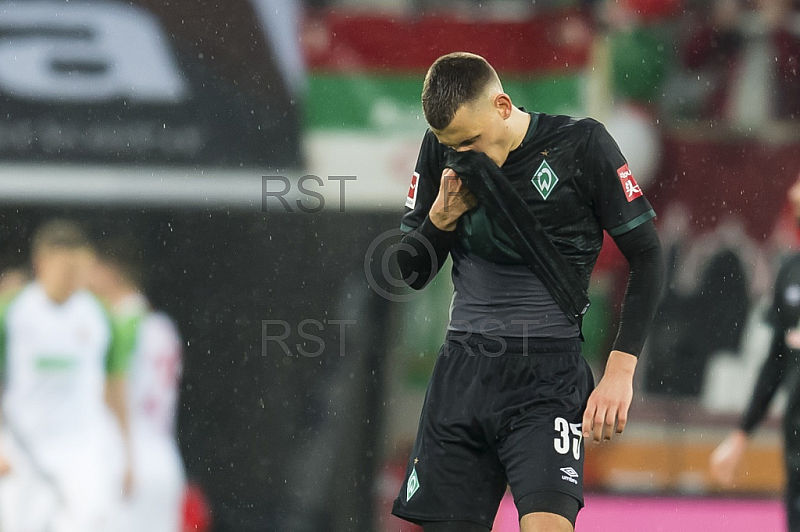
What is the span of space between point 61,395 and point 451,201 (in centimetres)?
358

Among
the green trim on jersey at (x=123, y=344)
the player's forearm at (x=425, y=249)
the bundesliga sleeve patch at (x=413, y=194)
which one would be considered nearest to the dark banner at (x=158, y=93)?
the green trim on jersey at (x=123, y=344)

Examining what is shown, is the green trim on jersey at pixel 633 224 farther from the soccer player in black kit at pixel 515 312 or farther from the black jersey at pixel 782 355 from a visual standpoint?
the black jersey at pixel 782 355

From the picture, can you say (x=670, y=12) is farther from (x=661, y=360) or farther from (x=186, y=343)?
(x=186, y=343)

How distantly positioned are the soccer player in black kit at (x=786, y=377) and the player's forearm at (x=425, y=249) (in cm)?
213

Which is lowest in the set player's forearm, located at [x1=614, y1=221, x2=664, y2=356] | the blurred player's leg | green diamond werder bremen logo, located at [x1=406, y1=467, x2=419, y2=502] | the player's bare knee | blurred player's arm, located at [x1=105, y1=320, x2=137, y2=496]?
the blurred player's leg

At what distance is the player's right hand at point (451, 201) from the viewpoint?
2732 millimetres

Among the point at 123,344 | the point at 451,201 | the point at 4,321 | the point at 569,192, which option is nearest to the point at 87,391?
the point at 123,344

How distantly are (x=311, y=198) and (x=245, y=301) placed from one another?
0.64m

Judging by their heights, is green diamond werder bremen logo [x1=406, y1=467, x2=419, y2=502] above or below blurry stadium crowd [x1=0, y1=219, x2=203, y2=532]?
above

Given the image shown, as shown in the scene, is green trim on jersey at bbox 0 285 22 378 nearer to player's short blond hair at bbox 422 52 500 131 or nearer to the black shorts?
the black shorts

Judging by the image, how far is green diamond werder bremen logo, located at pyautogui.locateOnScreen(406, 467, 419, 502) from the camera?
285 cm

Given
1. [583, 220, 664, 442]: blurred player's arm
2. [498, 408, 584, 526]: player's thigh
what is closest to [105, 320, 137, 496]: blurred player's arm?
[498, 408, 584, 526]: player's thigh

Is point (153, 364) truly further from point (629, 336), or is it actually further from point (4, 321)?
point (629, 336)

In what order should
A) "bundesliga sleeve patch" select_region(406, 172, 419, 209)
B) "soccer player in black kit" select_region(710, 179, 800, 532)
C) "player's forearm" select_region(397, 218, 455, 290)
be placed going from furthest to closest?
"soccer player in black kit" select_region(710, 179, 800, 532)
"bundesliga sleeve patch" select_region(406, 172, 419, 209)
"player's forearm" select_region(397, 218, 455, 290)
